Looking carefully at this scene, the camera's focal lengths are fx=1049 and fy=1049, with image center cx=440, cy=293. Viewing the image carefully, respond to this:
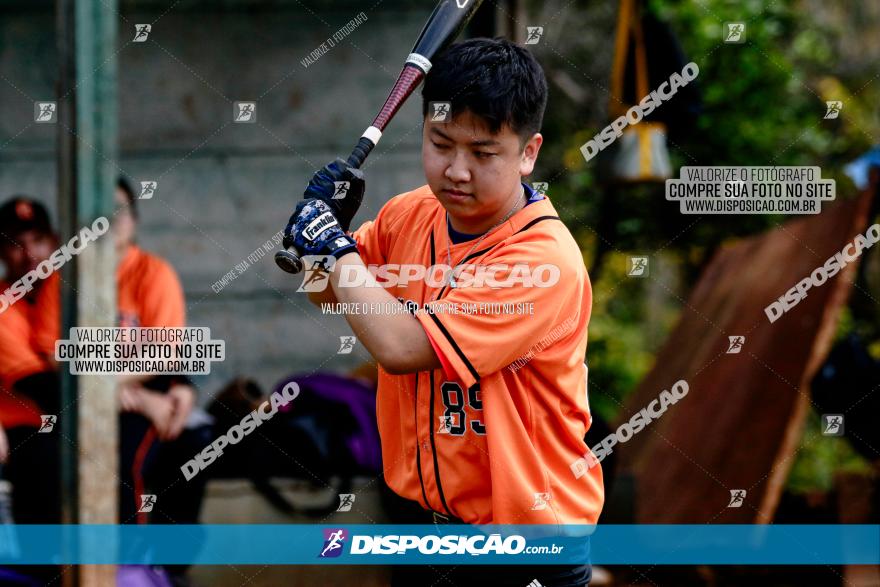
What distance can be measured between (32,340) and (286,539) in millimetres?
1289

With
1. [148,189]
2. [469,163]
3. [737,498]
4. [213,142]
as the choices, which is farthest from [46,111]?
[737,498]

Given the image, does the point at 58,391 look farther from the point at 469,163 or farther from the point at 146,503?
the point at 469,163

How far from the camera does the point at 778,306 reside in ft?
16.9

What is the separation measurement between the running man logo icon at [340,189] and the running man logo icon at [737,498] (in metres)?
3.00

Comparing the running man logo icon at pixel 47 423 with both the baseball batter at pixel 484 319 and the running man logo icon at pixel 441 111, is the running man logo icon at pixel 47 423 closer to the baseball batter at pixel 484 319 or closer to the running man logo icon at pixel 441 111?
the baseball batter at pixel 484 319

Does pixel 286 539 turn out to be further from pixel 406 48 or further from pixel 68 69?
pixel 406 48

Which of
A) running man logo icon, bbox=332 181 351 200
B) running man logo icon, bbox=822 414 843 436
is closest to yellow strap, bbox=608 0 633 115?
running man logo icon, bbox=822 414 843 436

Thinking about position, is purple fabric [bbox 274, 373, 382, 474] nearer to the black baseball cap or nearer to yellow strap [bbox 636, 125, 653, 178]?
the black baseball cap

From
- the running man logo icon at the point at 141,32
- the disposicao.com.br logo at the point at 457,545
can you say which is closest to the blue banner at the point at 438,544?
the disposicao.com.br logo at the point at 457,545

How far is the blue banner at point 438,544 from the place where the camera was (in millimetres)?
2396

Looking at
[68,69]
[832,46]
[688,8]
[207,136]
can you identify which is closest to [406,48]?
[207,136]

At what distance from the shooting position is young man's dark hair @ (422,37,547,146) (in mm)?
2273

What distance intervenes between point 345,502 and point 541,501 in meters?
2.17

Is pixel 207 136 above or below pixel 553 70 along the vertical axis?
below
